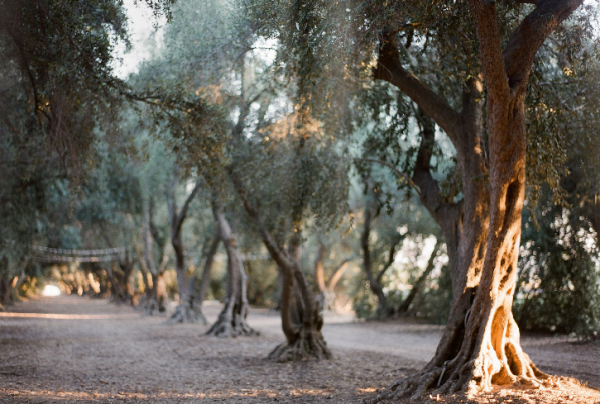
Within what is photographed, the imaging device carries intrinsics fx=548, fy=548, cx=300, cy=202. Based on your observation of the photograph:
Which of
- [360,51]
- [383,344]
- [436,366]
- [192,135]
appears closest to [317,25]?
[360,51]

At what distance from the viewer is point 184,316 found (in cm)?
2100

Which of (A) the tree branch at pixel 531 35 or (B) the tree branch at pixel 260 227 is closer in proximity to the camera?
(A) the tree branch at pixel 531 35

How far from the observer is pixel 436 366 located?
6434 millimetres

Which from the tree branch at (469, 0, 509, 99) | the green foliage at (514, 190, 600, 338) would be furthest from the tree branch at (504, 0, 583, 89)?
the green foliage at (514, 190, 600, 338)

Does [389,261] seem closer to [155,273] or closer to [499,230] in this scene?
[155,273]

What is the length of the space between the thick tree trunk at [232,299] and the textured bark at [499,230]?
1055 cm

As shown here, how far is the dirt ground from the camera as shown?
6937mm

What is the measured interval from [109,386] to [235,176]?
4.37 m

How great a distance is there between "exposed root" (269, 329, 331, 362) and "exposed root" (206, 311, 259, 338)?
18.0 ft

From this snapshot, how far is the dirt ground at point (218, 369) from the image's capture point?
6937 mm

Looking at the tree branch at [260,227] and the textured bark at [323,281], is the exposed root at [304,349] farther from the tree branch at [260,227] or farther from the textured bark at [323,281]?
the textured bark at [323,281]

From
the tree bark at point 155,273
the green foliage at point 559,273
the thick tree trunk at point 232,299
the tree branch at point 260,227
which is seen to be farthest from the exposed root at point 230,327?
the tree bark at point 155,273

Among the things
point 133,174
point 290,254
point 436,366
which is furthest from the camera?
point 133,174

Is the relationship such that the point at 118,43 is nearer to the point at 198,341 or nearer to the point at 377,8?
the point at 377,8
